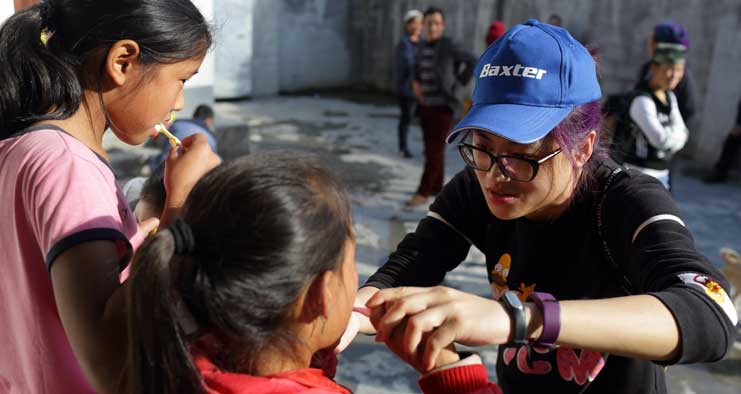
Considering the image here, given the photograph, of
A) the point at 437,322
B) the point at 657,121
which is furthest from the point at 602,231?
the point at 657,121

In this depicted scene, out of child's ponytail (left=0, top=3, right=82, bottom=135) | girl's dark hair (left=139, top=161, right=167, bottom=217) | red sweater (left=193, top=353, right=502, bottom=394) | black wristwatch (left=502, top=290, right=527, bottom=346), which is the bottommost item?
girl's dark hair (left=139, top=161, right=167, bottom=217)

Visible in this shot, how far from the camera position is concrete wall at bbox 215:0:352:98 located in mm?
11413

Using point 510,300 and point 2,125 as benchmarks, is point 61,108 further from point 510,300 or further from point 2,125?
point 510,300

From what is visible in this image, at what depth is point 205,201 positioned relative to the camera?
3.15 feet

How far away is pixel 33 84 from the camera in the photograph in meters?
1.23

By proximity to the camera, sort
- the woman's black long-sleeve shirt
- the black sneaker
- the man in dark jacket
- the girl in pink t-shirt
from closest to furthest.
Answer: the girl in pink t-shirt → the woman's black long-sleeve shirt → the man in dark jacket → the black sneaker

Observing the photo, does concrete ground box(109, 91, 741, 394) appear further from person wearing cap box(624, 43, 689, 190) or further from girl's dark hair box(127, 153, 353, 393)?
person wearing cap box(624, 43, 689, 190)

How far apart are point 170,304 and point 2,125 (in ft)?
1.93

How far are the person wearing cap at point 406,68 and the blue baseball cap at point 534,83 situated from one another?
6.18 meters

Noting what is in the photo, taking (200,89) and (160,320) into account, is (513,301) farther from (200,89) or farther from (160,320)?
(200,89)

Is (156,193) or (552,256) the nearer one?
(552,256)

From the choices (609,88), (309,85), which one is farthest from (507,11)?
(309,85)

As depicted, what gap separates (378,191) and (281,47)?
703cm

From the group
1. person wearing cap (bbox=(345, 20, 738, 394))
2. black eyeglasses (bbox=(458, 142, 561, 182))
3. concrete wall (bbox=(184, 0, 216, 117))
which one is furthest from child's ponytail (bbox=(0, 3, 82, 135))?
concrete wall (bbox=(184, 0, 216, 117))
